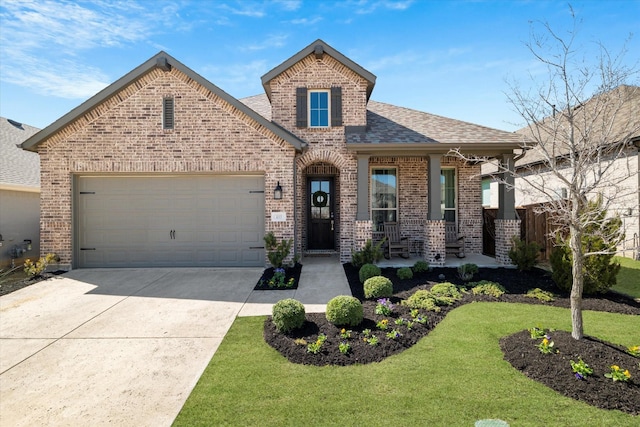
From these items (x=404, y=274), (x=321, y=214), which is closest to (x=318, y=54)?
(x=321, y=214)

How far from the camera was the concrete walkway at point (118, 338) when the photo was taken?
3336 mm

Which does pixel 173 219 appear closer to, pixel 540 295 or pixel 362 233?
pixel 362 233

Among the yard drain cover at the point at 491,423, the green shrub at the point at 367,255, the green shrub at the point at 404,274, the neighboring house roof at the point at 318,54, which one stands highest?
the neighboring house roof at the point at 318,54

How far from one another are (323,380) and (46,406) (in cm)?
273

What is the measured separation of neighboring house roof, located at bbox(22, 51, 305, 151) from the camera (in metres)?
9.19

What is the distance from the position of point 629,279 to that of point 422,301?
19.8 ft

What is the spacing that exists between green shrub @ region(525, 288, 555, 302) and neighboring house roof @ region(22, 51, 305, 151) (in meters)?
6.93

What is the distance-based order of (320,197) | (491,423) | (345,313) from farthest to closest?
(320,197), (345,313), (491,423)

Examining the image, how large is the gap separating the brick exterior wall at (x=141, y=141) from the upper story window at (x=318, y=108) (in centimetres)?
190

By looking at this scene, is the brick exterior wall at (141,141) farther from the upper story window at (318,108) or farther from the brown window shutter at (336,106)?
the brown window shutter at (336,106)

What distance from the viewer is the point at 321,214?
11.8 metres

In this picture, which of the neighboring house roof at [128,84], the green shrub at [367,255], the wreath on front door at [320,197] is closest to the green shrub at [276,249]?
the green shrub at [367,255]

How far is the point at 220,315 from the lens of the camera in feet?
19.0

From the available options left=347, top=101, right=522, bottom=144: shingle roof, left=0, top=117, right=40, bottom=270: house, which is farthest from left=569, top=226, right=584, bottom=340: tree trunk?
left=0, top=117, right=40, bottom=270: house
